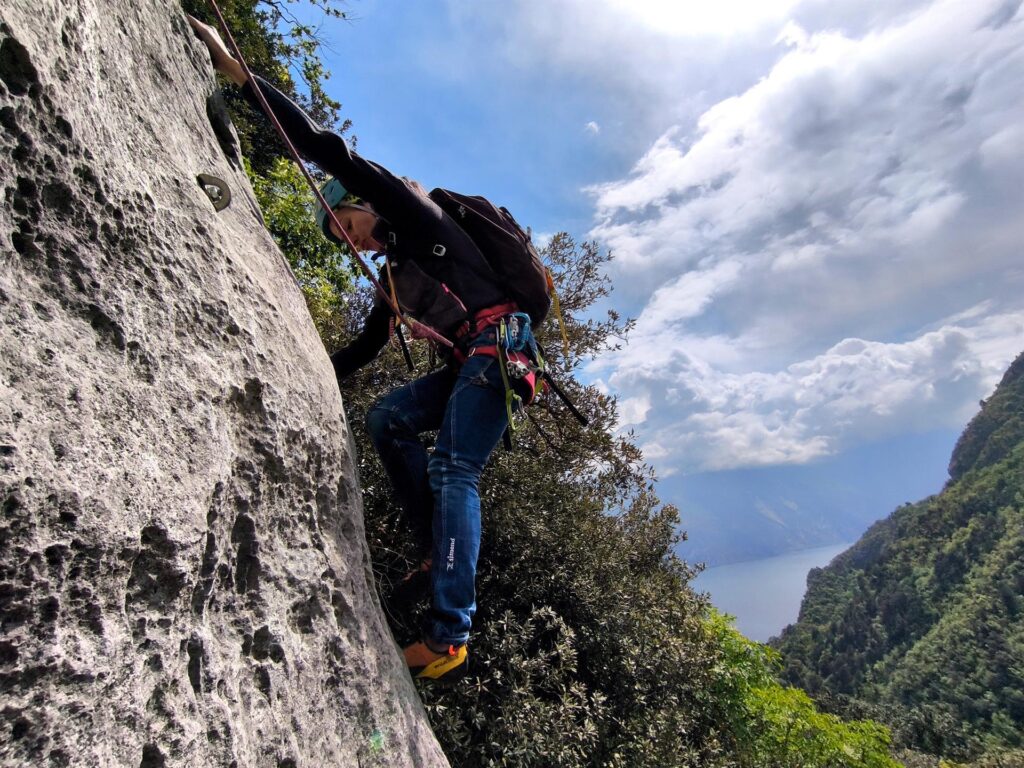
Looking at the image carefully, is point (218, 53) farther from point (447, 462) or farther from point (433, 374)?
point (447, 462)

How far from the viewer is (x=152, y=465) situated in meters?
1.90

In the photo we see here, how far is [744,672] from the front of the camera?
1183 cm

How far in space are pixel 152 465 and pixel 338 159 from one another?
211 cm

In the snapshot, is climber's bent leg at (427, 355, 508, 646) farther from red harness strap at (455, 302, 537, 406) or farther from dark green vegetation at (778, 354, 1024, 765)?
dark green vegetation at (778, 354, 1024, 765)

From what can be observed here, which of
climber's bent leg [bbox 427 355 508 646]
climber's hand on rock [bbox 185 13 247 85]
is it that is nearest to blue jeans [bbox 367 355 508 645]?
climber's bent leg [bbox 427 355 508 646]

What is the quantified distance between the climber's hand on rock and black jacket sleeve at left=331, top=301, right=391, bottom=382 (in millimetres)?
1681

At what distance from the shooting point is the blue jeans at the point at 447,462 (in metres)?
3.13

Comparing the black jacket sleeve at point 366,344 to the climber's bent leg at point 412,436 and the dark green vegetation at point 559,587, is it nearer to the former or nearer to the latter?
the climber's bent leg at point 412,436

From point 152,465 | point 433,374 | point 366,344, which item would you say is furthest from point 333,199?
point 152,465

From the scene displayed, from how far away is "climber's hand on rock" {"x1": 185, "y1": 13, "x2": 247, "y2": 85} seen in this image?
3602 mm

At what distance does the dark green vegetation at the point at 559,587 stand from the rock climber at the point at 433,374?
1.05m

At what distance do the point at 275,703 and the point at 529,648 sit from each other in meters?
3.39

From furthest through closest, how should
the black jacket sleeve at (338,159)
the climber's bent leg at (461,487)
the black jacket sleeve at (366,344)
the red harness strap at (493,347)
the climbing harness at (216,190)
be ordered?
the black jacket sleeve at (366,344), the red harness strap at (493,347), the black jacket sleeve at (338,159), the climber's bent leg at (461,487), the climbing harness at (216,190)

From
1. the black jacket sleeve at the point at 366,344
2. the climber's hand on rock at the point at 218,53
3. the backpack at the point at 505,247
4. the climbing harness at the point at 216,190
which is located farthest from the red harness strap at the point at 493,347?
the climber's hand on rock at the point at 218,53
